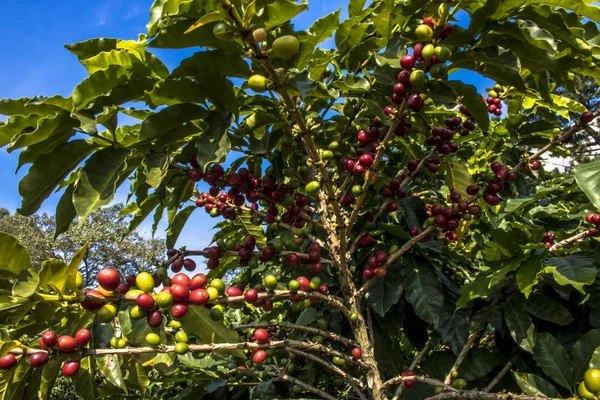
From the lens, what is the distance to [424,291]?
6.19ft

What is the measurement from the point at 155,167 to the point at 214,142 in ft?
0.72

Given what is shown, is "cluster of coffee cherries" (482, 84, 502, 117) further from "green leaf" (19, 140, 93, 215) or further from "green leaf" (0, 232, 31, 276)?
"green leaf" (0, 232, 31, 276)

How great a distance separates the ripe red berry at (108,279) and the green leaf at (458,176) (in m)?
1.43

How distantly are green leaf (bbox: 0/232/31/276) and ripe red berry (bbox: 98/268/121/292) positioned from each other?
19cm

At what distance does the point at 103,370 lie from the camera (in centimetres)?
143

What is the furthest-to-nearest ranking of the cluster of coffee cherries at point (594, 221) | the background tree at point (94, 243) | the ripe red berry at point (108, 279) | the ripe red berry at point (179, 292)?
the background tree at point (94, 243) → the cluster of coffee cherries at point (594, 221) → the ripe red berry at point (179, 292) → the ripe red berry at point (108, 279)

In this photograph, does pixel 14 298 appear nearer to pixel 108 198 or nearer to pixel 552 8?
pixel 108 198

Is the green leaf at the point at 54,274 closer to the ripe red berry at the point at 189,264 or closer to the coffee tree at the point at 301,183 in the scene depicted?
the coffee tree at the point at 301,183

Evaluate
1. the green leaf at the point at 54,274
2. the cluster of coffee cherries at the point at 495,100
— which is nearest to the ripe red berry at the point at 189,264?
the green leaf at the point at 54,274

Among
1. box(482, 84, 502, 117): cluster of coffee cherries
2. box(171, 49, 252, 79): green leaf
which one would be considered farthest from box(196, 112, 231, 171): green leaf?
box(482, 84, 502, 117): cluster of coffee cherries

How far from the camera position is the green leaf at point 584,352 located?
1.50 metres

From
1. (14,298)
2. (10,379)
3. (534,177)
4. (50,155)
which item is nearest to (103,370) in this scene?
(10,379)

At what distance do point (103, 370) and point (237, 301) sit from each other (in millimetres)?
510

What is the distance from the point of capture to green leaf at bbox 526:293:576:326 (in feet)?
5.69
